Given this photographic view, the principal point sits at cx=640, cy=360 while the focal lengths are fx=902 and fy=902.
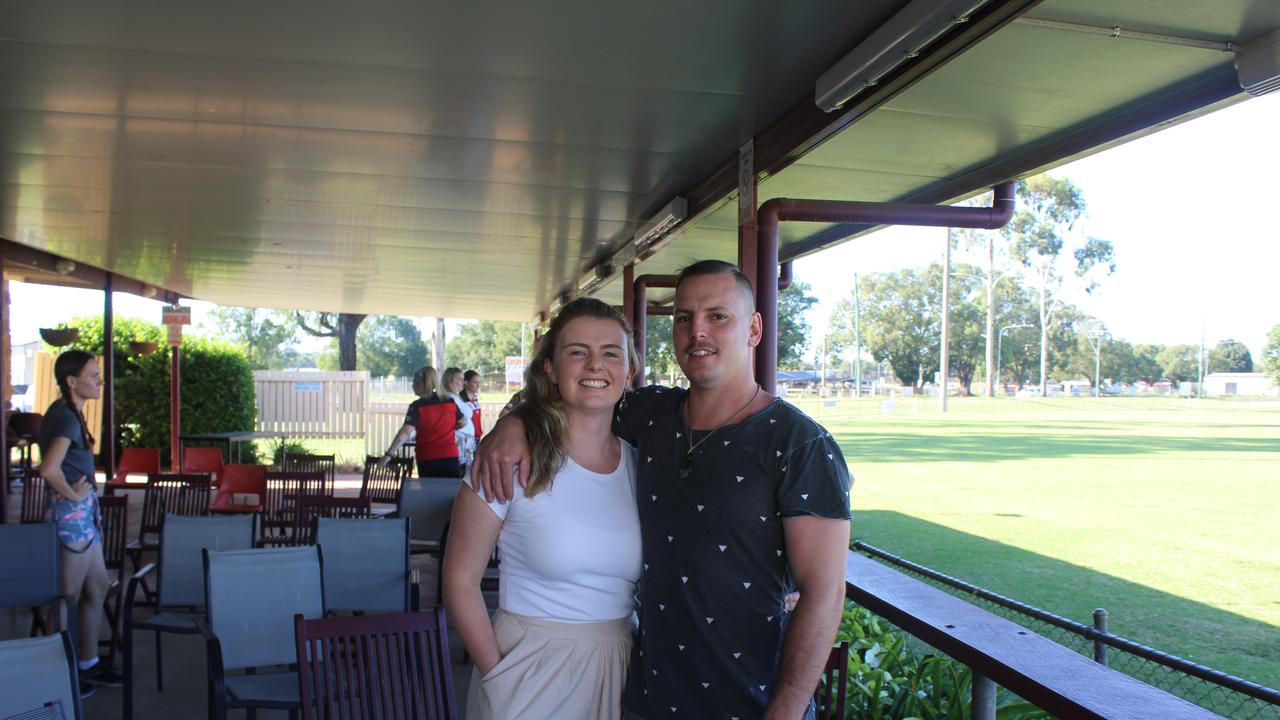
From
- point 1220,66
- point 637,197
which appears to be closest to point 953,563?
point 637,197

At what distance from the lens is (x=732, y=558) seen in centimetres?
170

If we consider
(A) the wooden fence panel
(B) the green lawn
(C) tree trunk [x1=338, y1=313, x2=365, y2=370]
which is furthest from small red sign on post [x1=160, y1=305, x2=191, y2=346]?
(C) tree trunk [x1=338, y1=313, x2=365, y2=370]

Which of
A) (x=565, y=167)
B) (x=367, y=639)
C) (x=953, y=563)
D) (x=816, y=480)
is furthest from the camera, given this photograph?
(x=953, y=563)

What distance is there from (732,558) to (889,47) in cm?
201

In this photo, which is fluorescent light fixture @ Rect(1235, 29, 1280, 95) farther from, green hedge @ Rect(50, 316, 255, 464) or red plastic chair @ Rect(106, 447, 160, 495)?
green hedge @ Rect(50, 316, 255, 464)

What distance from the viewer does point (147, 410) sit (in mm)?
14914

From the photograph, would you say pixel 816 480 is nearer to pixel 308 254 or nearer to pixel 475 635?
pixel 475 635

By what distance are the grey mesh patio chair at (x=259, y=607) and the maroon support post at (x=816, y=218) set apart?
2.32 meters

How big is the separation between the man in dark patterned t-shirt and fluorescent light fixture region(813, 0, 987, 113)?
52.6 inches

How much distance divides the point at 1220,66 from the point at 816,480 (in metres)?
2.85

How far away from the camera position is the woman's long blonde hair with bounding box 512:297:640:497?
1.87m

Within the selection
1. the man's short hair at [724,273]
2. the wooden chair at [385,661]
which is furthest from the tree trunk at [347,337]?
the man's short hair at [724,273]

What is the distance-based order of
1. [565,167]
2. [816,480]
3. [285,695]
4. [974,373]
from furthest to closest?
[974,373], [565,167], [285,695], [816,480]

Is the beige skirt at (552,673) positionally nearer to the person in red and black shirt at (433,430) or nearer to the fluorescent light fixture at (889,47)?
the fluorescent light fixture at (889,47)
